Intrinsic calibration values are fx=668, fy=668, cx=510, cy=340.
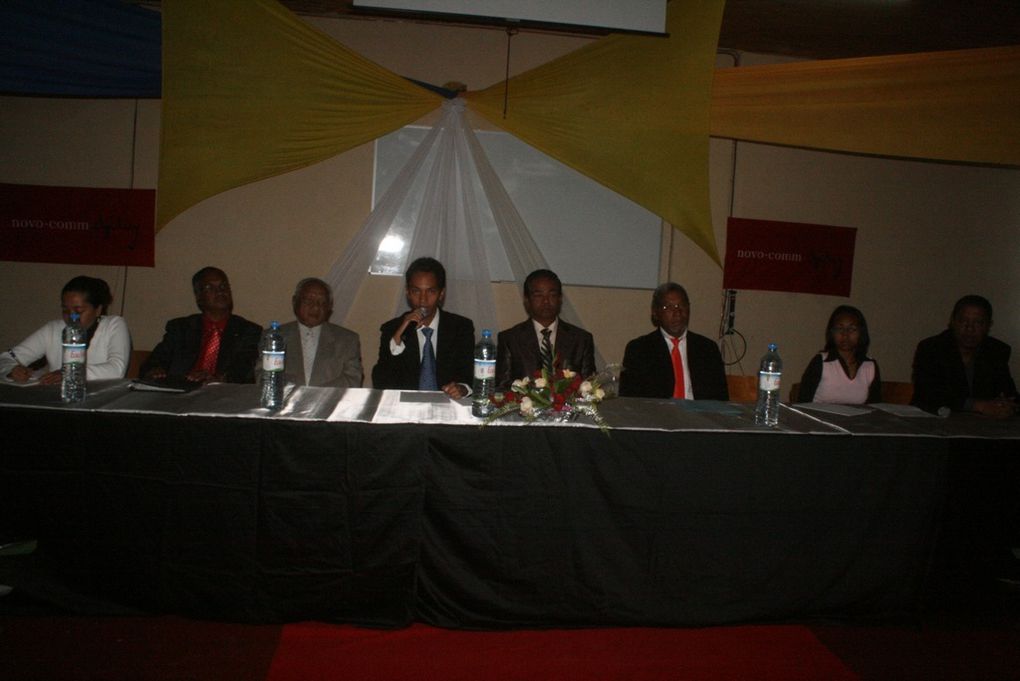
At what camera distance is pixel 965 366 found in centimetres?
370

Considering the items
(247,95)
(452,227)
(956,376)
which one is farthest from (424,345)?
(956,376)

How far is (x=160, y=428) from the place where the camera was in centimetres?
228

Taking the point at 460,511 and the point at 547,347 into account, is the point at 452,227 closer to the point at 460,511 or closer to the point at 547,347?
the point at 547,347

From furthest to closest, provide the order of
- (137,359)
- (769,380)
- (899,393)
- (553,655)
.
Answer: (137,359) < (899,393) < (769,380) < (553,655)

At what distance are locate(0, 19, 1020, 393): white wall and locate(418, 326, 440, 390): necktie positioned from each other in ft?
4.52

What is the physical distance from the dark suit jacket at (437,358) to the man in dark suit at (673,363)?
2.83ft

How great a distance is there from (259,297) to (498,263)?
5.53ft

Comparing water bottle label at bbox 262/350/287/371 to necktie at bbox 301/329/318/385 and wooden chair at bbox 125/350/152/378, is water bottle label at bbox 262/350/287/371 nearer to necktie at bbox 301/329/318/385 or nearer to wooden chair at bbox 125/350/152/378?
necktie at bbox 301/329/318/385

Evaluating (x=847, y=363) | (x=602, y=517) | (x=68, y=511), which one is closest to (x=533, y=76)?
(x=847, y=363)

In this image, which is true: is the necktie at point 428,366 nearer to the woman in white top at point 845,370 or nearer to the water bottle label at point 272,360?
the water bottle label at point 272,360

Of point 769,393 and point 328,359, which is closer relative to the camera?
point 769,393

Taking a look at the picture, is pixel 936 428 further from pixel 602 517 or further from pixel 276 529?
pixel 276 529

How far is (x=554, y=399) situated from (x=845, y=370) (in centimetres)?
192

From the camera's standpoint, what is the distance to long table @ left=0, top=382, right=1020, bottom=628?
2.28 meters
